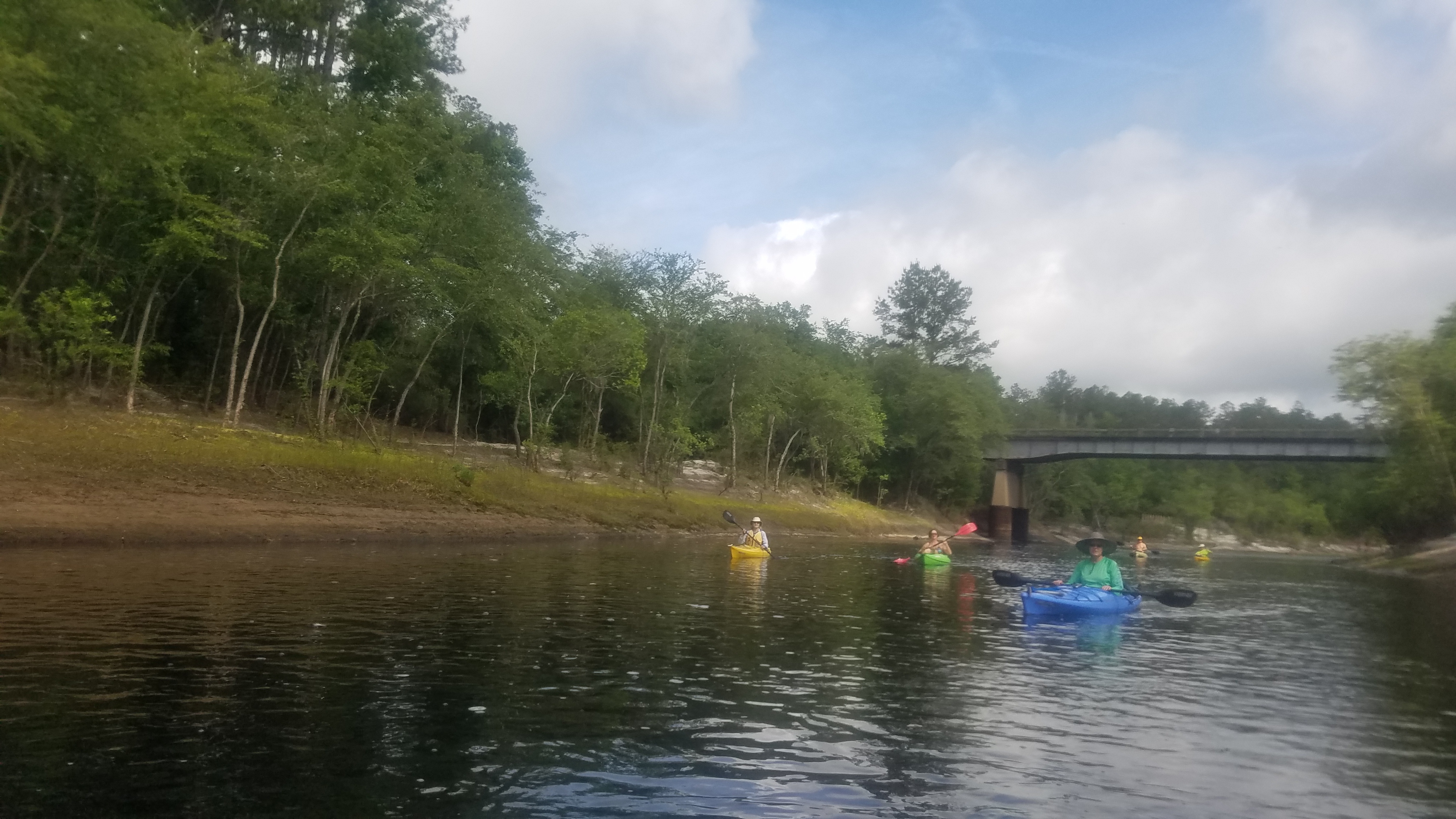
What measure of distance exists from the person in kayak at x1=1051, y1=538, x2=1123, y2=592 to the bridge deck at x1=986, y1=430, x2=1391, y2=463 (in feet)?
168

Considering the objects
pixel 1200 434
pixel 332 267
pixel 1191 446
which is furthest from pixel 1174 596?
pixel 1191 446

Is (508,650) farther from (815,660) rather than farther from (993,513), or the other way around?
(993,513)

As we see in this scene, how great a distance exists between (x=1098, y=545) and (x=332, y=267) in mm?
30684

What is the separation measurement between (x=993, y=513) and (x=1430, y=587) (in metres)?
54.0

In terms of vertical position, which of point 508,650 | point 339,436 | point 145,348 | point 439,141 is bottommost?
point 508,650

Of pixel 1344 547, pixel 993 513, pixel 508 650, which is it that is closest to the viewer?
pixel 508 650

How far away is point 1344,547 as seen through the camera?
447ft

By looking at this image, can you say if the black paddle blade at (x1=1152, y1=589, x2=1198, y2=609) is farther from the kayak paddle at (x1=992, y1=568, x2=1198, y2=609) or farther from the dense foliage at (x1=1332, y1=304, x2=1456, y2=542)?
the dense foliage at (x1=1332, y1=304, x2=1456, y2=542)

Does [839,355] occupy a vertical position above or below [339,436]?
above

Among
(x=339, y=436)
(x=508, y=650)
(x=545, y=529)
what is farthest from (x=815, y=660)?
(x=339, y=436)

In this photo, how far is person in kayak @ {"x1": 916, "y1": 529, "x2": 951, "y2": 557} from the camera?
41.6 m

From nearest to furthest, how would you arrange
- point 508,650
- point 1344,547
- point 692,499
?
1. point 508,650
2. point 692,499
3. point 1344,547

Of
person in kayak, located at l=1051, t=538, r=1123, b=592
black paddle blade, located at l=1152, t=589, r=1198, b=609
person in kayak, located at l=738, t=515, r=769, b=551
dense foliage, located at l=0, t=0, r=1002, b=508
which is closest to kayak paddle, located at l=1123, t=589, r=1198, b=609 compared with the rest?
black paddle blade, located at l=1152, t=589, r=1198, b=609

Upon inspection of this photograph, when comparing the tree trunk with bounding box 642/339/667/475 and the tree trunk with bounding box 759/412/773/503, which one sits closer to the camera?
the tree trunk with bounding box 642/339/667/475
